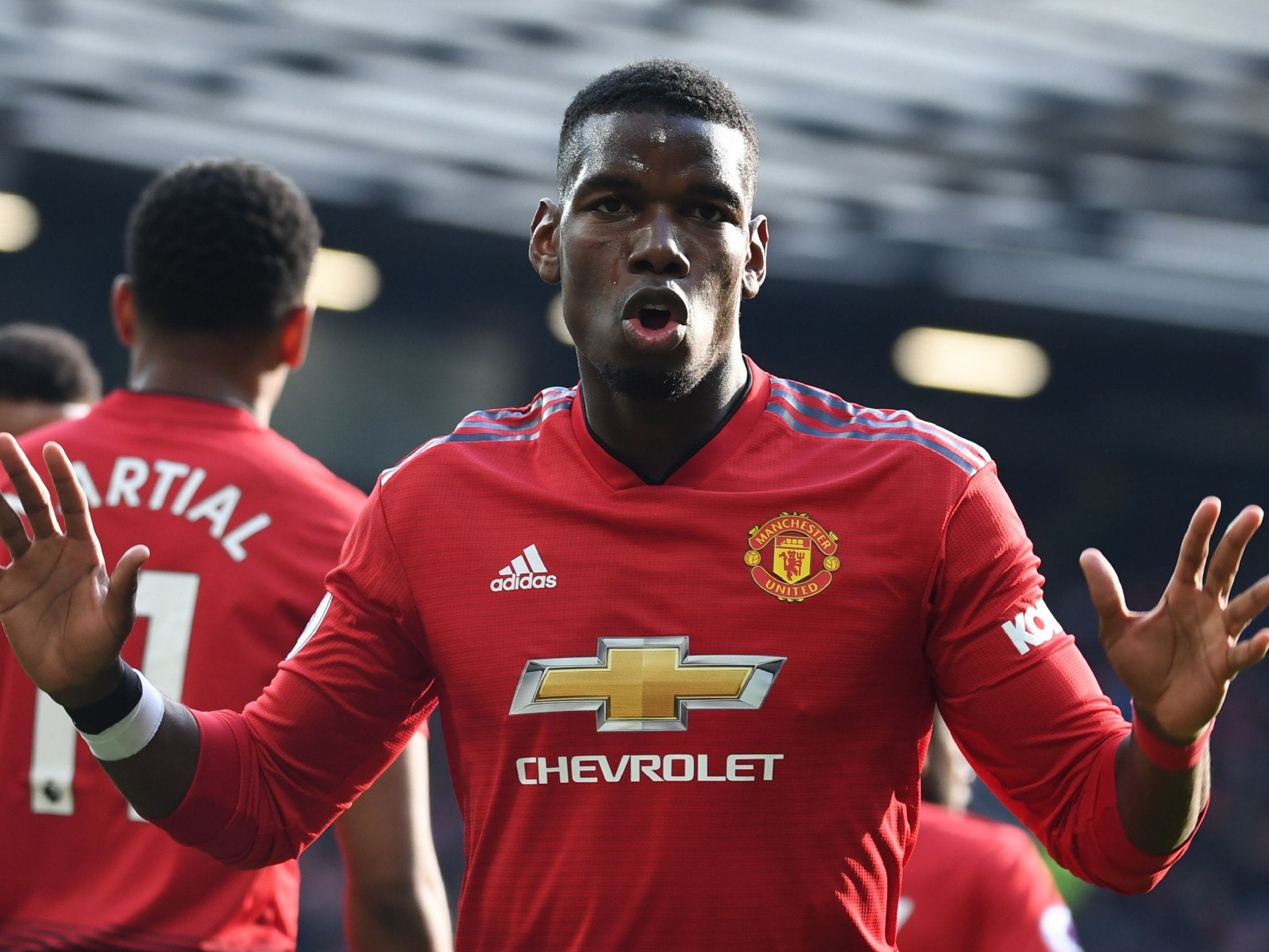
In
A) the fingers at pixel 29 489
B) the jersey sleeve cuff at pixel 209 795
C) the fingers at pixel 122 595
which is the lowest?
the jersey sleeve cuff at pixel 209 795

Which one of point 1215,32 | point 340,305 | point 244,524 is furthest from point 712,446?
point 340,305

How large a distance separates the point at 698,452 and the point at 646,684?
0.36 metres

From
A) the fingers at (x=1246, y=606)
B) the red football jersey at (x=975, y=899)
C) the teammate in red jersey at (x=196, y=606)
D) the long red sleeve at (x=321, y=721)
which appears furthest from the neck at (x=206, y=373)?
the fingers at (x=1246, y=606)

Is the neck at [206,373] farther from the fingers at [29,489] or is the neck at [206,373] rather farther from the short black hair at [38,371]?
the short black hair at [38,371]

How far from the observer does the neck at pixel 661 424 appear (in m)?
2.25

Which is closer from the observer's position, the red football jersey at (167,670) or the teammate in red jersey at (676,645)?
the teammate in red jersey at (676,645)

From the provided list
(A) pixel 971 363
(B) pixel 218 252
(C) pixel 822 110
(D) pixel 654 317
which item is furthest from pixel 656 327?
(A) pixel 971 363

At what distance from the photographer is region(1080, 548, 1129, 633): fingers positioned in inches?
73.2

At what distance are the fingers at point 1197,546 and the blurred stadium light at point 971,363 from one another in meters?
11.2

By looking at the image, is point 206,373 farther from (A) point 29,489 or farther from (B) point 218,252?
(A) point 29,489

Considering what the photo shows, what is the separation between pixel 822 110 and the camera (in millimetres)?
9680

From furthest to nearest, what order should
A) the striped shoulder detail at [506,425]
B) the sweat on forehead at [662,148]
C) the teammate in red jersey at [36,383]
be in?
the teammate in red jersey at [36,383] < the striped shoulder detail at [506,425] < the sweat on forehead at [662,148]

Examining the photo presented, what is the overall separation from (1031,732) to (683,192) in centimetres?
87

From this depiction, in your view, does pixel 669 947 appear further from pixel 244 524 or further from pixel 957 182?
pixel 957 182
